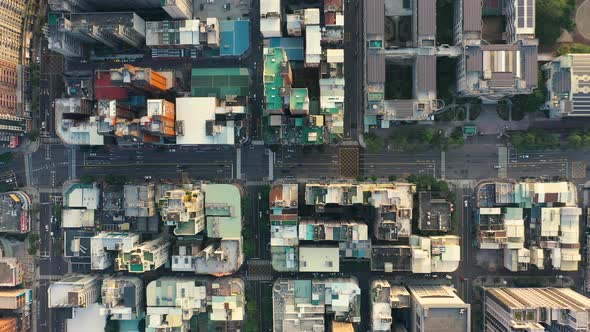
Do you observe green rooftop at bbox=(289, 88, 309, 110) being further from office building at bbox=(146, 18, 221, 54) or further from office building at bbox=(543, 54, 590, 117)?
office building at bbox=(543, 54, 590, 117)

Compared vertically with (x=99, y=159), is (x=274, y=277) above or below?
below

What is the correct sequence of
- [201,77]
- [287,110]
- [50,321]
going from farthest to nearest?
[50,321] → [201,77] → [287,110]

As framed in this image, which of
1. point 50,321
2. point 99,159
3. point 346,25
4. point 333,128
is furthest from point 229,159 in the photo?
point 50,321

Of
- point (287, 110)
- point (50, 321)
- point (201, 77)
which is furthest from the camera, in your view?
point (50, 321)

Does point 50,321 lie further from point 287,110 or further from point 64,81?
point 287,110

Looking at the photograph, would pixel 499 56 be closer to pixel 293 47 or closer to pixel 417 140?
pixel 417 140

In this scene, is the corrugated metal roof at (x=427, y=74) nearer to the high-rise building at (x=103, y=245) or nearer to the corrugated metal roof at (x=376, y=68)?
the corrugated metal roof at (x=376, y=68)
